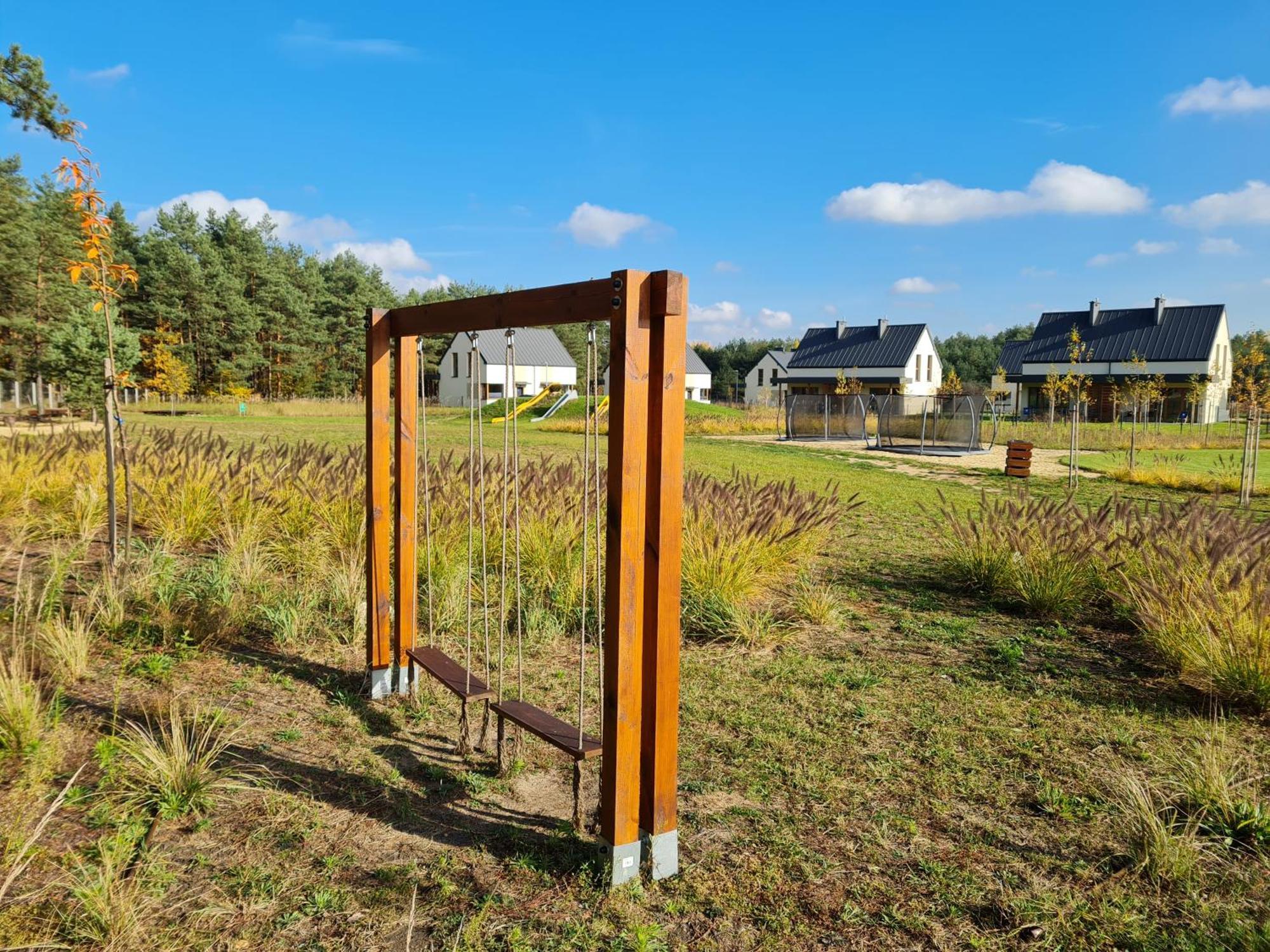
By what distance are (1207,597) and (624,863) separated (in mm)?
3709

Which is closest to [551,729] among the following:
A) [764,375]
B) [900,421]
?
[900,421]

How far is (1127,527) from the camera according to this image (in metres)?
5.73

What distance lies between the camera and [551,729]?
307cm

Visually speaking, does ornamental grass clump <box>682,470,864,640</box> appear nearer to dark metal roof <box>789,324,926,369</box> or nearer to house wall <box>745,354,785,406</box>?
dark metal roof <box>789,324,926,369</box>

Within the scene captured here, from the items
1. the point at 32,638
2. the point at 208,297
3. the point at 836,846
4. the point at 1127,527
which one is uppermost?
the point at 208,297

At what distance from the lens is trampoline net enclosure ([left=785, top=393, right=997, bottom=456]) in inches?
947

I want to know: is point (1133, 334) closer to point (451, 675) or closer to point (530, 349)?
point (530, 349)

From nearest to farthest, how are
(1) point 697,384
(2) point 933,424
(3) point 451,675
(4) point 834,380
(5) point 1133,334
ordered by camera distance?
(3) point 451,675
(2) point 933,424
(5) point 1133,334
(4) point 834,380
(1) point 697,384

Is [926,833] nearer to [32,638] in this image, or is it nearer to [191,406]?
[32,638]

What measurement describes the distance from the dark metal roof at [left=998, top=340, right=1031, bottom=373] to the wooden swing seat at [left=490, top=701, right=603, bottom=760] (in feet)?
194

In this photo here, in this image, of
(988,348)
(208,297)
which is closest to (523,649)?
(208,297)

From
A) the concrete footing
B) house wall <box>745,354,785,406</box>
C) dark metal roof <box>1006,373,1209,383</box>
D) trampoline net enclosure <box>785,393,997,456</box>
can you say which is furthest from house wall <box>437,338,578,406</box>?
the concrete footing

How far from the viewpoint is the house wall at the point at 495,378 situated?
5384cm

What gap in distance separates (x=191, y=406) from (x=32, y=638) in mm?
38353
